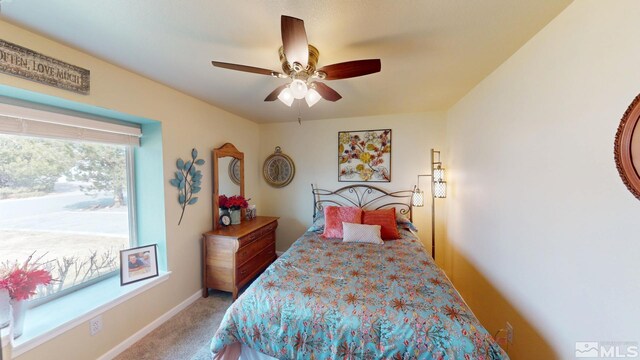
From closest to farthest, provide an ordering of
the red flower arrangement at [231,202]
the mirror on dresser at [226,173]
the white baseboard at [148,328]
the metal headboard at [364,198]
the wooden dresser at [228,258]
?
the white baseboard at [148,328], the wooden dresser at [228,258], the mirror on dresser at [226,173], the red flower arrangement at [231,202], the metal headboard at [364,198]

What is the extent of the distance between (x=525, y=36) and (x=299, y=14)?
1476 mm

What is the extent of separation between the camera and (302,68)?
1.33 metres

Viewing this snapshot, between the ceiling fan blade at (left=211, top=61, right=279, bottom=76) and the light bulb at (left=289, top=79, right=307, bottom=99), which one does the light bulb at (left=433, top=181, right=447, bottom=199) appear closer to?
the light bulb at (left=289, top=79, right=307, bottom=99)

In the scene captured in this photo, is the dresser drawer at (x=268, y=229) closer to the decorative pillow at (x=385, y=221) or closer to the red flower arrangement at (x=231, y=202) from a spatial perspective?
the red flower arrangement at (x=231, y=202)

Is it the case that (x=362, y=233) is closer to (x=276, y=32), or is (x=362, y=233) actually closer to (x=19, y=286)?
(x=276, y=32)

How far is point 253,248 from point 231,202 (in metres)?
0.70

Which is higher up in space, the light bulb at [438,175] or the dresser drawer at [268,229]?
the light bulb at [438,175]

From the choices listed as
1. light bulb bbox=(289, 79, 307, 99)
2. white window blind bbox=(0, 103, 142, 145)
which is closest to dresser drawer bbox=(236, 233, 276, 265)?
white window blind bbox=(0, 103, 142, 145)

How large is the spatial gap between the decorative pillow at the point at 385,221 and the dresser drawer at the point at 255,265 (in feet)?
5.03

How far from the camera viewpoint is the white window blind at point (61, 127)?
1.35 metres

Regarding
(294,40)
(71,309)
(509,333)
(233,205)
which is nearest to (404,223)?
(509,333)

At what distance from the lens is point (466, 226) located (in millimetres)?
2332

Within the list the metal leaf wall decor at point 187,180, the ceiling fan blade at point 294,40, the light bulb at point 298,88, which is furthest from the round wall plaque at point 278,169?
the ceiling fan blade at point 294,40

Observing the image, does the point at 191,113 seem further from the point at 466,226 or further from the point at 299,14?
the point at 466,226
